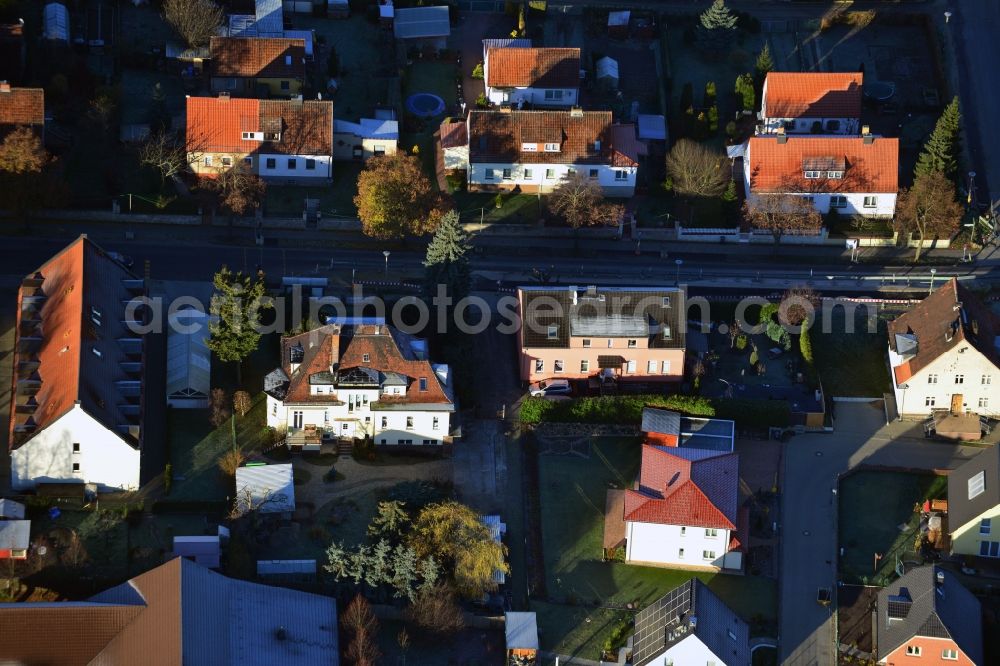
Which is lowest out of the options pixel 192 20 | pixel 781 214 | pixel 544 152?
pixel 781 214

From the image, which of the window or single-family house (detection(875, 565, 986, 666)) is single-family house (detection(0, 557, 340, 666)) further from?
the window

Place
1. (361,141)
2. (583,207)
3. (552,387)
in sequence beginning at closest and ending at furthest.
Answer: (552,387) < (583,207) < (361,141)

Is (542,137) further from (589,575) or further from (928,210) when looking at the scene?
(589,575)

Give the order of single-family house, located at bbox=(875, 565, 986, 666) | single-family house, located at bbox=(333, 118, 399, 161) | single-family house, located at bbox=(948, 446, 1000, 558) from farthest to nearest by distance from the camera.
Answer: single-family house, located at bbox=(333, 118, 399, 161), single-family house, located at bbox=(948, 446, 1000, 558), single-family house, located at bbox=(875, 565, 986, 666)

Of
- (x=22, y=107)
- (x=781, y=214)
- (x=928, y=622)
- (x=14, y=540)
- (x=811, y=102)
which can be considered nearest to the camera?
(x=928, y=622)

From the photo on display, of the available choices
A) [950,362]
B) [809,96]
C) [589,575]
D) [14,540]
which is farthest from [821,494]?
[14,540]

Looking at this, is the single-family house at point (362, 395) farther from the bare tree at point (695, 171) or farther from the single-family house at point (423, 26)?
the single-family house at point (423, 26)

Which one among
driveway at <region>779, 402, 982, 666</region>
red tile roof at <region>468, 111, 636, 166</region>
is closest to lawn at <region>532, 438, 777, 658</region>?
driveway at <region>779, 402, 982, 666</region>
